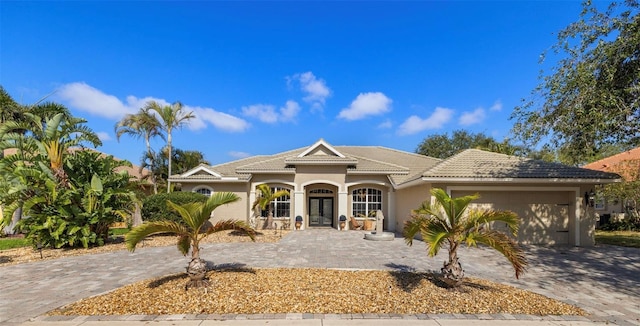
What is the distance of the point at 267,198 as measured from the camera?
689 inches

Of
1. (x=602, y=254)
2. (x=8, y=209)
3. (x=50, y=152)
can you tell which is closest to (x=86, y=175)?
(x=50, y=152)

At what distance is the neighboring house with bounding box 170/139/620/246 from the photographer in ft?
43.3

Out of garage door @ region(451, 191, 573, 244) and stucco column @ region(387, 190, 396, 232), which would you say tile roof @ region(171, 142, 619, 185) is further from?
stucco column @ region(387, 190, 396, 232)

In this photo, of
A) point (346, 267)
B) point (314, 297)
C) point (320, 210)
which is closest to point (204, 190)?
point (320, 210)

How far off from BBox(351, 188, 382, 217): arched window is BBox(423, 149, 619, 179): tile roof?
617 centimetres

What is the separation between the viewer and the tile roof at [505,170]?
12867 millimetres

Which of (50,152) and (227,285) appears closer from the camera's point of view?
(227,285)

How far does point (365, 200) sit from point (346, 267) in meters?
11.6

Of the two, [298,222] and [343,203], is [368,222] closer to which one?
[343,203]

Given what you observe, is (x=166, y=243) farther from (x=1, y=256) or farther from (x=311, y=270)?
(x=311, y=270)

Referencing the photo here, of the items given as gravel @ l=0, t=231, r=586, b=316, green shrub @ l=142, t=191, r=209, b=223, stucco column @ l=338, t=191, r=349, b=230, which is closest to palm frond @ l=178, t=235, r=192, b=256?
gravel @ l=0, t=231, r=586, b=316

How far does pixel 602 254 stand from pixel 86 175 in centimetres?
1897

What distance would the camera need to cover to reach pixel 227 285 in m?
→ 6.27

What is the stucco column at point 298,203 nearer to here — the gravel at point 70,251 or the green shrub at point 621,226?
the gravel at point 70,251
